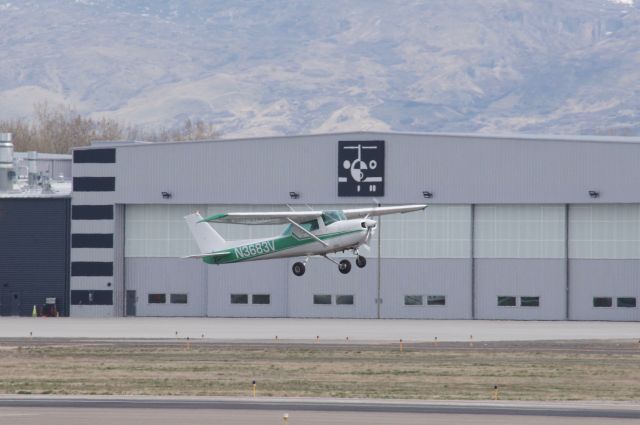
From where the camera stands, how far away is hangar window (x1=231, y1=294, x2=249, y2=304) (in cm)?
9544

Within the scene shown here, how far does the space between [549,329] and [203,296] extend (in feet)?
84.7

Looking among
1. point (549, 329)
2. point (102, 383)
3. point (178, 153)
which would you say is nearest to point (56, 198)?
point (178, 153)

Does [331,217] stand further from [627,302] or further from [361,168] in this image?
[627,302]

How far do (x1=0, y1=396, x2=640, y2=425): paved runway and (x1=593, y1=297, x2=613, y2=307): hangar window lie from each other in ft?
140

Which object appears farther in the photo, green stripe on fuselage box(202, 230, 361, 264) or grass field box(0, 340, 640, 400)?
green stripe on fuselage box(202, 230, 361, 264)

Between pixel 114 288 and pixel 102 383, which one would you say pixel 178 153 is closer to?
pixel 114 288

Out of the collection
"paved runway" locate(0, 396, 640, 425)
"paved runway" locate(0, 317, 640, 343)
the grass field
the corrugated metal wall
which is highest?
the corrugated metal wall

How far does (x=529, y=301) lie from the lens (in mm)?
91188

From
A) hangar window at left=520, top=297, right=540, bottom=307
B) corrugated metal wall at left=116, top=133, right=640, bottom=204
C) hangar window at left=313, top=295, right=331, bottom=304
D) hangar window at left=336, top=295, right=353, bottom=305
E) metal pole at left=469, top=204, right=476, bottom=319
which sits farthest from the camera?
hangar window at left=313, top=295, right=331, bottom=304

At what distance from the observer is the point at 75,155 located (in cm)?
9806

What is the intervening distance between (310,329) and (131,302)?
1800 cm

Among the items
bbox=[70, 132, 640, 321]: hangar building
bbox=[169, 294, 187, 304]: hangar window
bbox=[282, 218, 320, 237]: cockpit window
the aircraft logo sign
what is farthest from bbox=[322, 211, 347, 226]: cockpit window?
bbox=[169, 294, 187, 304]: hangar window

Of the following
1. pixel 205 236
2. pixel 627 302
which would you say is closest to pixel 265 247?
pixel 205 236

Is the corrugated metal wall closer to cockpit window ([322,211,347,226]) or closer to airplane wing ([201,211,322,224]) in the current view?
airplane wing ([201,211,322,224])
